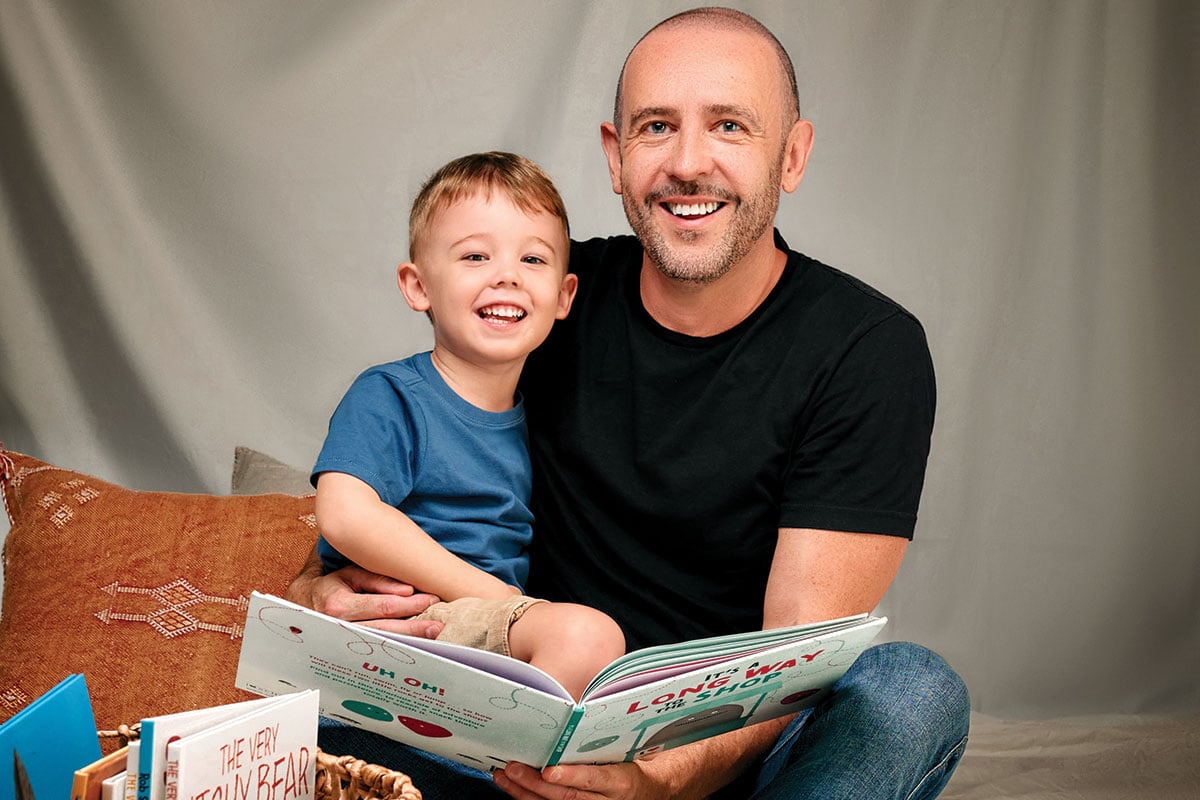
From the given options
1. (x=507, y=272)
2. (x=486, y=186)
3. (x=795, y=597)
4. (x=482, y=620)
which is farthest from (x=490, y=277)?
(x=795, y=597)

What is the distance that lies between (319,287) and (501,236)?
53.2 inches

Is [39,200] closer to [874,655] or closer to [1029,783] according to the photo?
[874,655]

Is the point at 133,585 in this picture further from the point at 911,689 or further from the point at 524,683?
the point at 911,689

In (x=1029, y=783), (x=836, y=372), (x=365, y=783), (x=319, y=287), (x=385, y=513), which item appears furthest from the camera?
(x=319, y=287)

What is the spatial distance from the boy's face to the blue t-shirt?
0.28ft

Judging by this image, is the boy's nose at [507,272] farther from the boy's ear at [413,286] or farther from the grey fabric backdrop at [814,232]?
the grey fabric backdrop at [814,232]

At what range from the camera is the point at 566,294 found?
1.97 m

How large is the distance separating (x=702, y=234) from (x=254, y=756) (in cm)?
100

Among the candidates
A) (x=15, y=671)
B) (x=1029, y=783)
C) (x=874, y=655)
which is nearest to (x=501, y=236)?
(x=874, y=655)

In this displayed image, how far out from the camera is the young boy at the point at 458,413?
1675mm

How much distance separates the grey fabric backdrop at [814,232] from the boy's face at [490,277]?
4.06 ft

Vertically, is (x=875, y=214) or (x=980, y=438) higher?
(x=875, y=214)

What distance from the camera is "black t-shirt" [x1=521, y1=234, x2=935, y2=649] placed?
1763 mm

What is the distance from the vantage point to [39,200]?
297cm
